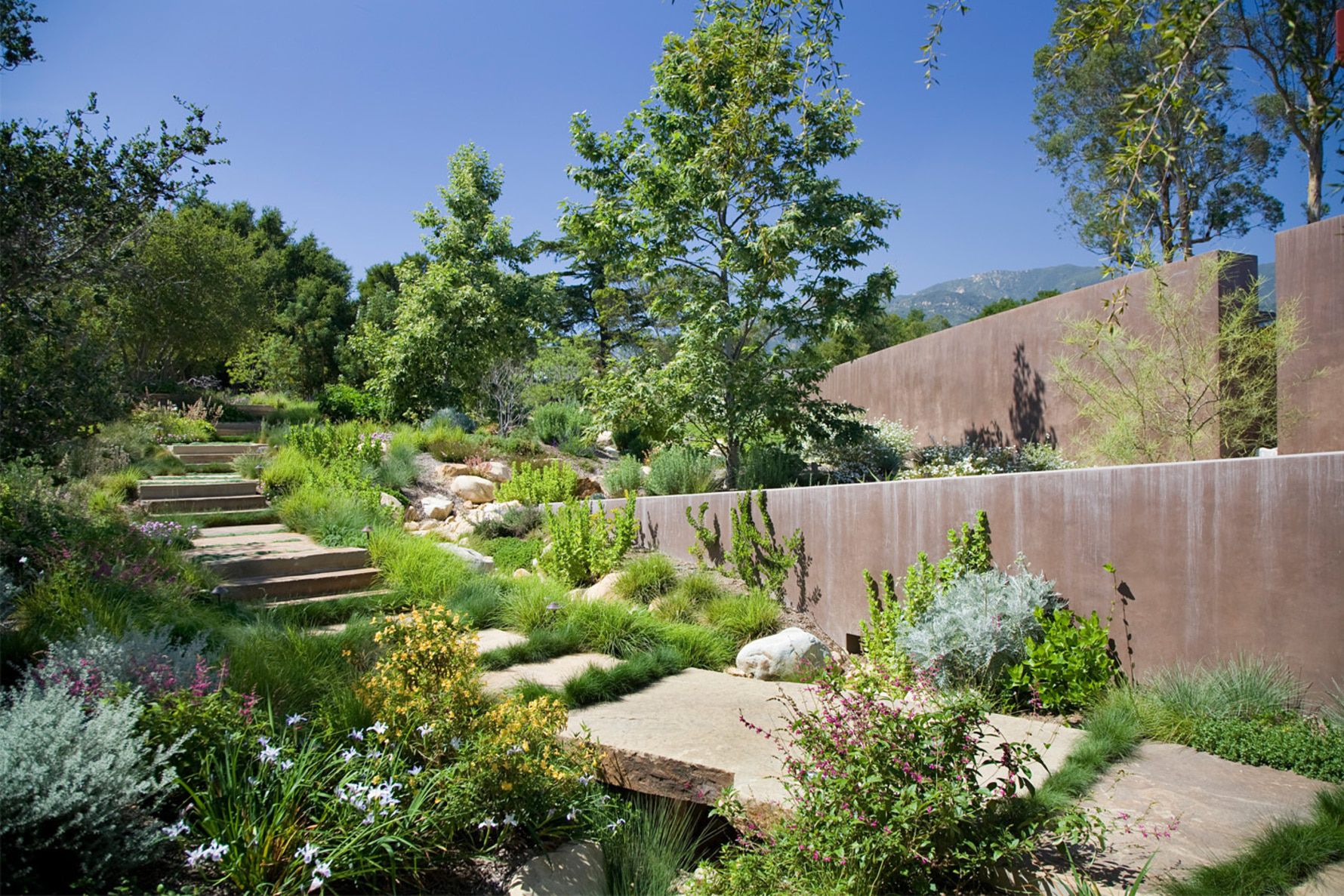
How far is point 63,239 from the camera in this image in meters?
5.32

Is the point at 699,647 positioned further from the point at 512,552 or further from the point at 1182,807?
the point at 512,552

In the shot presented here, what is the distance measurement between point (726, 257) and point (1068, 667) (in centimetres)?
534

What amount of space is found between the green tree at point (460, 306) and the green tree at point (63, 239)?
9215 millimetres

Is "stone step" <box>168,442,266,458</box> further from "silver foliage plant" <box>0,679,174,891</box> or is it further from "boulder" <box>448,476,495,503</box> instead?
"silver foliage plant" <box>0,679,174,891</box>

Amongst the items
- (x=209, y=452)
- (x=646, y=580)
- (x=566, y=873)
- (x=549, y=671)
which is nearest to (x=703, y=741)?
(x=566, y=873)

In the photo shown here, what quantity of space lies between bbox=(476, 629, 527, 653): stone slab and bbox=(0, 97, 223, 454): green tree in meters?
3.00

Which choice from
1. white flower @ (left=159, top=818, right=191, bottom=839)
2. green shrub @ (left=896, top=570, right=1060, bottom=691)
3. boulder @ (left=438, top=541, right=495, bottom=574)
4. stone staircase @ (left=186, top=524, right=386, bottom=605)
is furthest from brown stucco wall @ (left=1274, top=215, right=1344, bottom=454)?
stone staircase @ (left=186, top=524, right=386, bottom=605)

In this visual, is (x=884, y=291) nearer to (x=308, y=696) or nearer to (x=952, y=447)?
(x=952, y=447)

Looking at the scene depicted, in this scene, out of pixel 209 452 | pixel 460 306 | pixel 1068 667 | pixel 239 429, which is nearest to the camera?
pixel 1068 667

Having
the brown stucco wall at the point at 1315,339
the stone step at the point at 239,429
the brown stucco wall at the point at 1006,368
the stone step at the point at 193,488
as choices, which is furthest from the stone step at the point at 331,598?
the stone step at the point at 239,429

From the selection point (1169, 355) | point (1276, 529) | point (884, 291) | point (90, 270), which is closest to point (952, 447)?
point (884, 291)

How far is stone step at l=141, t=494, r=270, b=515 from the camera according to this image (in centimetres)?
799

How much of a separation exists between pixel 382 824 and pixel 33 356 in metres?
4.79

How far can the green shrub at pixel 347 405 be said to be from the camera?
49.8 feet
